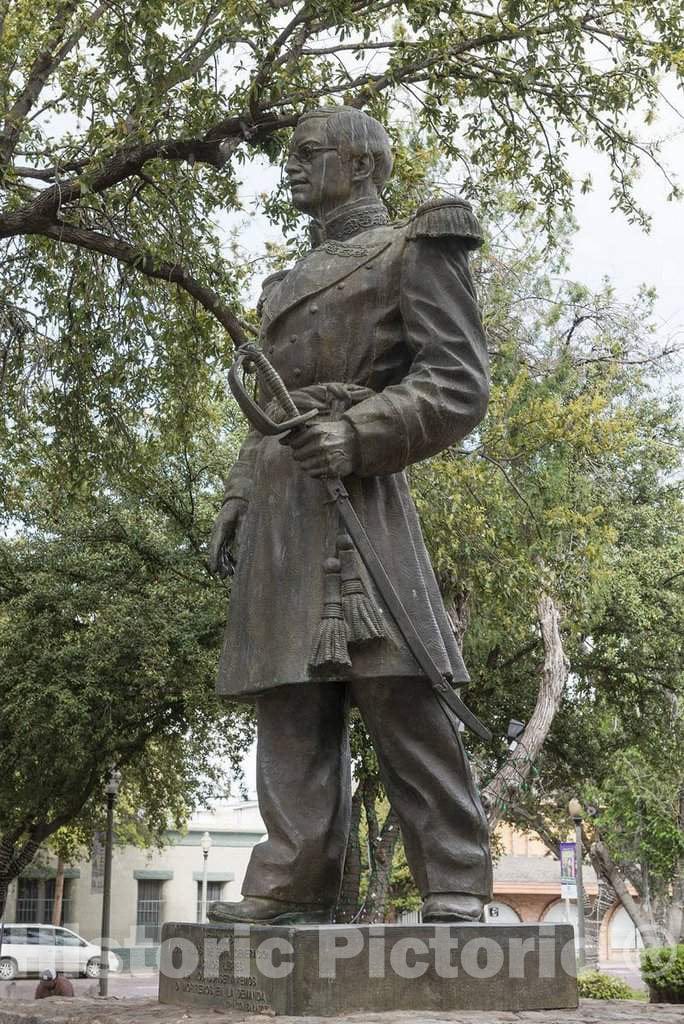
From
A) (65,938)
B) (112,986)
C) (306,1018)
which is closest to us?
(306,1018)

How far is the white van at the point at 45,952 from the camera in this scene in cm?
3431

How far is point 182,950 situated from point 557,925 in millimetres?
1079

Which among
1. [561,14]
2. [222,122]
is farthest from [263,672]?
[561,14]

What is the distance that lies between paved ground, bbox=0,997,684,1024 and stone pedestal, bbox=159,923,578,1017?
0.24 ft

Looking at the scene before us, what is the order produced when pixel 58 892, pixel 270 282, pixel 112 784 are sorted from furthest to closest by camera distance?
pixel 58 892 < pixel 112 784 < pixel 270 282

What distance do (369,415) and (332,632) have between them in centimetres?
64

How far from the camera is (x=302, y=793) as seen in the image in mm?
4074

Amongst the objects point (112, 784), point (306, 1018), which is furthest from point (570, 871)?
point (306, 1018)

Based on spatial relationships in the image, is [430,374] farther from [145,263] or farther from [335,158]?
[145,263]

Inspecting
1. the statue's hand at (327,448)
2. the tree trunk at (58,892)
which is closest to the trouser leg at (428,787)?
the statue's hand at (327,448)

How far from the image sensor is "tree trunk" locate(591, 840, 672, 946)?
94.4 feet

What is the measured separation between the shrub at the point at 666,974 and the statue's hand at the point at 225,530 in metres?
11.3

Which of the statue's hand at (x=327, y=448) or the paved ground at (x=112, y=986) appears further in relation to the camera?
the paved ground at (x=112, y=986)

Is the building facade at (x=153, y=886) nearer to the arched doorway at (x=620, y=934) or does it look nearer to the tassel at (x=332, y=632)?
the arched doorway at (x=620, y=934)
